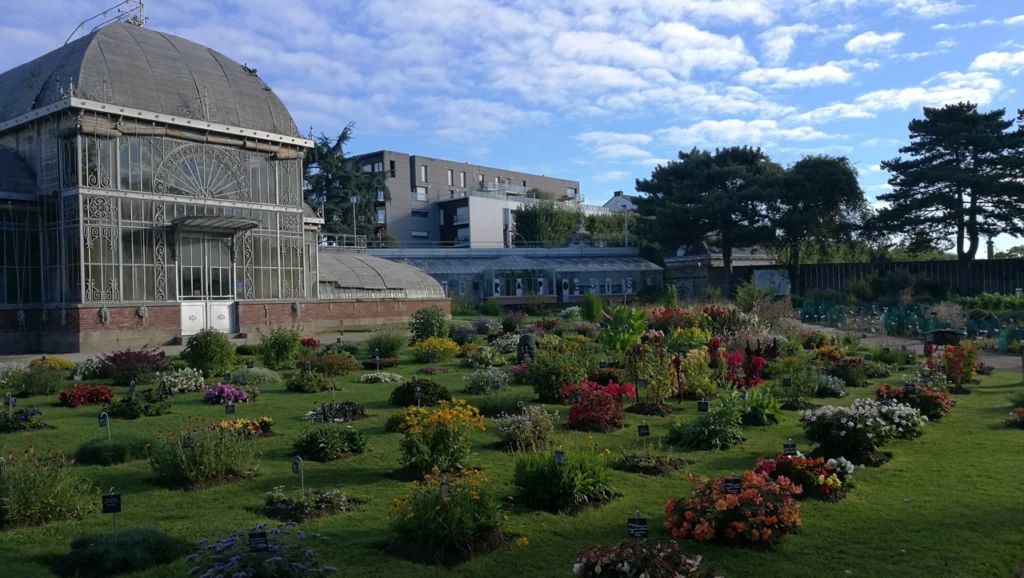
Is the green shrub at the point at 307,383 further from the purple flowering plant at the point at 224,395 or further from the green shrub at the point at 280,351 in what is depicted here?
the green shrub at the point at 280,351

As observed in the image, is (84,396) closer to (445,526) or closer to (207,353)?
(207,353)

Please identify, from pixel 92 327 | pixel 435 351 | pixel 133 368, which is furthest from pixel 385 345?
pixel 92 327

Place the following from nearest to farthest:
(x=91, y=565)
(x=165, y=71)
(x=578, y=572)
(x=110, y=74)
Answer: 1. (x=578, y=572)
2. (x=91, y=565)
3. (x=110, y=74)
4. (x=165, y=71)

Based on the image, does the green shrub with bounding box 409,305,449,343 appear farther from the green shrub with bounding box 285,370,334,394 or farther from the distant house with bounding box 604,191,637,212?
the distant house with bounding box 604,191,637,212

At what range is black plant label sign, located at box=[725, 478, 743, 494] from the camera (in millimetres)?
6359

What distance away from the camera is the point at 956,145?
38.6m

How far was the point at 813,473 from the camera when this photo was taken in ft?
25.1

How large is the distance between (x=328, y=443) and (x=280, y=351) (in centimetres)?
1012

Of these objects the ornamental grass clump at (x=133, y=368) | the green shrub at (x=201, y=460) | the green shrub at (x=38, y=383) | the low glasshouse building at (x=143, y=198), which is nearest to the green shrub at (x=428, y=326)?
the ornamental grass clump at (x=133, y=368)

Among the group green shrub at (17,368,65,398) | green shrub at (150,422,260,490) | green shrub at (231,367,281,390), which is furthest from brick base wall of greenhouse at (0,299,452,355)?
green shrub at (150,422,260,490)

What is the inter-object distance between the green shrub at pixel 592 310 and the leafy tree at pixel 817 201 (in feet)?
68.2

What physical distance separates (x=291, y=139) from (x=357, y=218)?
2877 centimetres

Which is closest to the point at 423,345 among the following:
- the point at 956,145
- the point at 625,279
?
the point at 956,145

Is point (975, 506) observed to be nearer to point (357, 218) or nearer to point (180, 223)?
point (180, 223)
